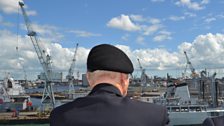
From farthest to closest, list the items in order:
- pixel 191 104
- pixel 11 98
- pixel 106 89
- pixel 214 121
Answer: pixel 11 98
pixel 191 104
pixel 106 89
pixel 214 121

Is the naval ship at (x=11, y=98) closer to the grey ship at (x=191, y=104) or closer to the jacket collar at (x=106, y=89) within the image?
the grey ship at (x=191, y=104)

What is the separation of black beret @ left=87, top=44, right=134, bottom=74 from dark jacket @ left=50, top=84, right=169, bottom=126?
18cm

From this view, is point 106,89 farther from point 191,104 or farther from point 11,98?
point 11,98

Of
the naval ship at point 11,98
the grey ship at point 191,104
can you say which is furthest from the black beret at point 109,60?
the naval ship at point 11,98

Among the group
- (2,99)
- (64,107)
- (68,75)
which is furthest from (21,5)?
(64,107)

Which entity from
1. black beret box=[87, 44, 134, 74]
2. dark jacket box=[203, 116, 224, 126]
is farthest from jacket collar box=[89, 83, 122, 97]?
dark jacket box=[203, 116, 224, 126]

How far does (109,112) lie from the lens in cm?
338

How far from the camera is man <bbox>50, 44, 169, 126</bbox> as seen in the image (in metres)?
3.36

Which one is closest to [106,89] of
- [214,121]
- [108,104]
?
[108,104]

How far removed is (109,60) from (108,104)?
379 millimetres

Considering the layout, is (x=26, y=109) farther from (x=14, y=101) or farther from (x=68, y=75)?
(x=68, y=75)

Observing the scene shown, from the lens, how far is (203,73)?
9531cm

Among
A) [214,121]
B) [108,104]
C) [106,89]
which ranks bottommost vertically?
[214,121]

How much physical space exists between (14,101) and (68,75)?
42.7 m
